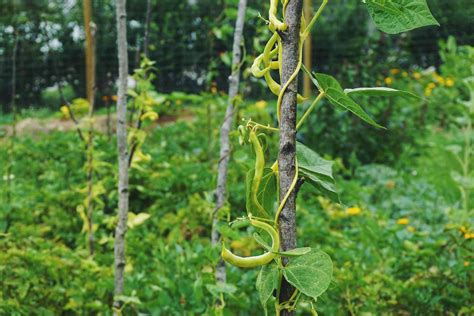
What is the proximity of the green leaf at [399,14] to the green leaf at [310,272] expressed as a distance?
1.17 ft

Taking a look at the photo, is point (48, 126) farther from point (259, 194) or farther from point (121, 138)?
point (259, 194)

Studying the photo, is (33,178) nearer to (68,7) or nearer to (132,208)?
(132,208)

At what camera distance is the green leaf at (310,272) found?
3.02 ft

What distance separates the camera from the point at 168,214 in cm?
350

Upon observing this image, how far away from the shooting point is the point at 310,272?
942mm

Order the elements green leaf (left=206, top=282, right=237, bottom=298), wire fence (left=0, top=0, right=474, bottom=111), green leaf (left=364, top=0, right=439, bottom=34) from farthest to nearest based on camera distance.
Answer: wire fence (left=0, top=0, right=474, bottom=111)
green leaf (left=206, top=282, right=237, bottom=298)
green leaf (left=364, top=0, right=439, bottom=34)

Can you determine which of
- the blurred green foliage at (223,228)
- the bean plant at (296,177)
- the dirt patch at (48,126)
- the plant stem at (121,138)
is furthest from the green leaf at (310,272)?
the dirt patch at (48,126)

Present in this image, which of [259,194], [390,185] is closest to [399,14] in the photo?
[259,194]

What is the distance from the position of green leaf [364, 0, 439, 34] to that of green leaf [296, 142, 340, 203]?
252 mm

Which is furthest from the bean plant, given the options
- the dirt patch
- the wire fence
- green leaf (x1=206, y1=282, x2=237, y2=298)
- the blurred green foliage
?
the wire fence

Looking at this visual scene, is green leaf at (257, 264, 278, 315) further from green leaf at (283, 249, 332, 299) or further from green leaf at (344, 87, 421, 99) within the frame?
green leaf at (344, 87, 421, 99)

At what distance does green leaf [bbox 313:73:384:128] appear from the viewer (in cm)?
97

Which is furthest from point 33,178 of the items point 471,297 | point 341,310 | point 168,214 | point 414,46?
point 414,46

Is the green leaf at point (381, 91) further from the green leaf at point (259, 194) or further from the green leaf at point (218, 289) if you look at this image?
the green leaf at point (218, 289)
